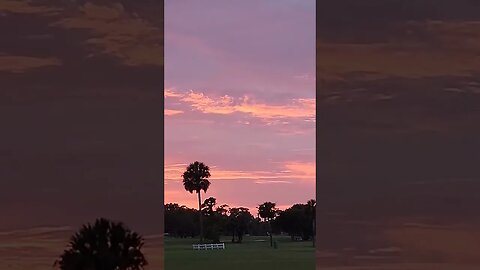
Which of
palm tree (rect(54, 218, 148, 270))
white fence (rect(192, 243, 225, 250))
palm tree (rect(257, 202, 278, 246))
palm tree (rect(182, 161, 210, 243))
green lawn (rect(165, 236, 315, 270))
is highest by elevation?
palm tree (rect(182, 161, 210, 243))

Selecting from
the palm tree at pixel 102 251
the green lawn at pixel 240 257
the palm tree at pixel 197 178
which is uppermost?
the palm tree at pixel 197 178

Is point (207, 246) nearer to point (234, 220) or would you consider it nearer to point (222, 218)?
point (222, 218)

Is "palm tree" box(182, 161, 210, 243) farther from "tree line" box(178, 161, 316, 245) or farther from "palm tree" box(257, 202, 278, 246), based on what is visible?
"palm tree" box(257, 202, 278, 246)

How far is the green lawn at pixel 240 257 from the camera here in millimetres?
29289

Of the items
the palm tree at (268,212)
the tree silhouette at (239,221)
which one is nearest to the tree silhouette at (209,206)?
the tree silhouette at (239,221)

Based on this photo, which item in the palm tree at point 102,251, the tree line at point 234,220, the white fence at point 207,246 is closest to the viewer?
the palm tree at point 102,251

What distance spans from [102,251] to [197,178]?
30.4m

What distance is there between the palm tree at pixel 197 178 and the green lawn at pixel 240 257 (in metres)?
2.71

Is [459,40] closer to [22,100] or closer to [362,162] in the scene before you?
[362,162]

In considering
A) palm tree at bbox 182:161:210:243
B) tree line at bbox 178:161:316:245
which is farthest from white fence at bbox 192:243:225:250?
palm tree at bbox 182:161:210:243

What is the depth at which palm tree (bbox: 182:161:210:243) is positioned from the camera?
41.4 meters

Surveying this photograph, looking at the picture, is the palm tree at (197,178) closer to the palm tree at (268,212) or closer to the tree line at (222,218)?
the tree line at (222,218)

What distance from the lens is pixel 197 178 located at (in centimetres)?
4259

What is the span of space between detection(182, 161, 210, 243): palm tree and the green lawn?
2708mm
